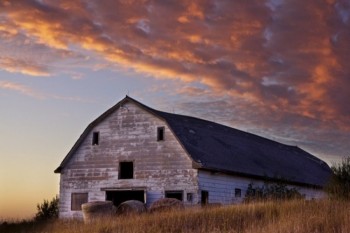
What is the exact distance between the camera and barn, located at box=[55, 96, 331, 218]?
35875mm

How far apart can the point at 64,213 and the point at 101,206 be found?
A: 8.17 m

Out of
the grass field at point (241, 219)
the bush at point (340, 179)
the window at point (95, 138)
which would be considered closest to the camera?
the grass field at point (241, 219)

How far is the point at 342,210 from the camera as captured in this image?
21438 mm

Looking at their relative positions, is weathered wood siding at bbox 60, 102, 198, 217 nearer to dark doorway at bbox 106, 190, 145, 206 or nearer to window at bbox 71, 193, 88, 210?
window at bbox 71, 193, 88, 210

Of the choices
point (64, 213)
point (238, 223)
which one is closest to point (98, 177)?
point (64, 213)

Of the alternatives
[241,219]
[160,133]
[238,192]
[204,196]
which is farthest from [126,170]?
A: [241,219]

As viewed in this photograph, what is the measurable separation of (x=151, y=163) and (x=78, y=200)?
5762 mm

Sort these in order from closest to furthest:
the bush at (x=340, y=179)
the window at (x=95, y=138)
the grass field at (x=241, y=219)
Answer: the grass field at (x=241, y=219)
the bush at (x=340, y=179)
the window at (x=95, y=138)

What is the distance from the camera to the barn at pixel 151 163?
118 ft

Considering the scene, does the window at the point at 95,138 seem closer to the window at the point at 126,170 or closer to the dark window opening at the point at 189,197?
the window at the point at 126,170

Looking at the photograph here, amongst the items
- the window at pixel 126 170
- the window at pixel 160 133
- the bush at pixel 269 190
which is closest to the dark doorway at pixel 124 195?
the window at pixel 126 170

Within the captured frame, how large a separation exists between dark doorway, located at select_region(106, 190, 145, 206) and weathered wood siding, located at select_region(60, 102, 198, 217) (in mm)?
557

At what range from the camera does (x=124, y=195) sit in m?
39.2

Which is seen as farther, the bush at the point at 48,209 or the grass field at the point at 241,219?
the bush at the point at 48,209
